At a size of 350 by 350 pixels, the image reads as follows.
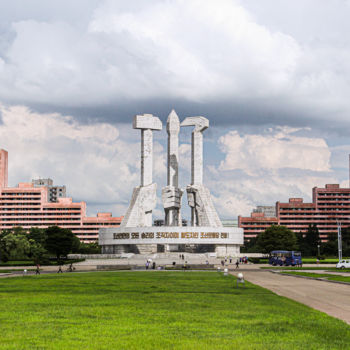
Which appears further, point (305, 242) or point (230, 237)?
point (305, 242)

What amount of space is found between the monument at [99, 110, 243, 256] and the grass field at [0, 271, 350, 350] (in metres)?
78.7

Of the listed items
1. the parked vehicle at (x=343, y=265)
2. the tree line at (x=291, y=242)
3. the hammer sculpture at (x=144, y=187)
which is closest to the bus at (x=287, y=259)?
the parked vehicle at (x=343, y=265)

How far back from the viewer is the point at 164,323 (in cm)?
1547

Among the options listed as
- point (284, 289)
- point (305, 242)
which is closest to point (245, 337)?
point (284, 289)

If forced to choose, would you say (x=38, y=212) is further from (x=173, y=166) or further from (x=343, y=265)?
(x=343, y=265)

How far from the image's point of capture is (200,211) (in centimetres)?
10762

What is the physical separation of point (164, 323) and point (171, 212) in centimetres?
9340

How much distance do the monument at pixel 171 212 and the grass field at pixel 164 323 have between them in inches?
3099

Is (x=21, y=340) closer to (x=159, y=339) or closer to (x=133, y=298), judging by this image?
(x=159, y=339)

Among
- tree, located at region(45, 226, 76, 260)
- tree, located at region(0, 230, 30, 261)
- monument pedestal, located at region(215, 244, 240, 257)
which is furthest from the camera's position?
monument pedestal, located at region(215, 244, 240, 257)

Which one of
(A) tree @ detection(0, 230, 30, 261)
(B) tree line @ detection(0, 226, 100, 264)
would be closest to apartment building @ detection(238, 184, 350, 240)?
(B) tree line @ detection(0, 226, 100, 264)

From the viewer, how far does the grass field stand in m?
12.5

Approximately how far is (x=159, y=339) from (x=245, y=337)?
2.18m

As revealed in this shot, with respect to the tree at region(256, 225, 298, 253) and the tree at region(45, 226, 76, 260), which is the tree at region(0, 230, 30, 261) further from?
the tree at region(256, 225, 298, 253)
